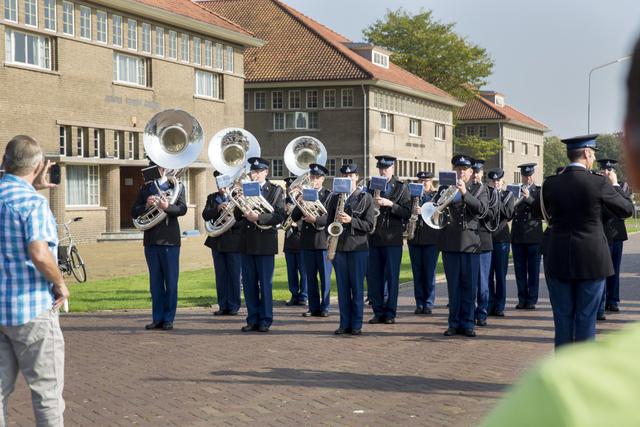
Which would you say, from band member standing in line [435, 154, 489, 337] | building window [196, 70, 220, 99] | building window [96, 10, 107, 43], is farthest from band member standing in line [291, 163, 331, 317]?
building window [196, 70, 220, 99]

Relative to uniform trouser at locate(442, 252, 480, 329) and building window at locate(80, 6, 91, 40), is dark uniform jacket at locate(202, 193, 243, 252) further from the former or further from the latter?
building window at locate(80, 6, 91, 40)

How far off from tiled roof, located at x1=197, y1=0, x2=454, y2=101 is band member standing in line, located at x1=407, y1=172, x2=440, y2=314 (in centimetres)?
3658

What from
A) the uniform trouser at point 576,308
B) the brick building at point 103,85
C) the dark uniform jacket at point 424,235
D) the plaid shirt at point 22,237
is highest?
the brick building at point 103,85

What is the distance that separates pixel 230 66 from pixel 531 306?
29215 mm

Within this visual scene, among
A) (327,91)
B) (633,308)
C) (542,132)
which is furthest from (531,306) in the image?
(542,132)

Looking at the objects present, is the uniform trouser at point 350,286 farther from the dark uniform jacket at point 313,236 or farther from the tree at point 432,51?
the tree at point 432,51

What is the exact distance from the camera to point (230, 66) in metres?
41.7

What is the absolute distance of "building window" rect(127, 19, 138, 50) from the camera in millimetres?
34844

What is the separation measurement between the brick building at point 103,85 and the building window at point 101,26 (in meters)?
0.04

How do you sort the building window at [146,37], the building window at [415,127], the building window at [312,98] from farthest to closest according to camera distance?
1. the building window at [415,127]
2. the building window at [312,98]
3. the building window at [146,37]

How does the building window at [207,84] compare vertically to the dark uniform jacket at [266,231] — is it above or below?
above

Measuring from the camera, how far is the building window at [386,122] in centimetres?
5338

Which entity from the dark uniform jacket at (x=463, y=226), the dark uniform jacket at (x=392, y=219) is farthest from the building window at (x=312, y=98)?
the dark uniform jacket at (x=463, y=226)

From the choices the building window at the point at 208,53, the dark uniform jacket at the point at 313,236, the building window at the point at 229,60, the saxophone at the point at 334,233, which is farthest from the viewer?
the building window at the point at 229,60
